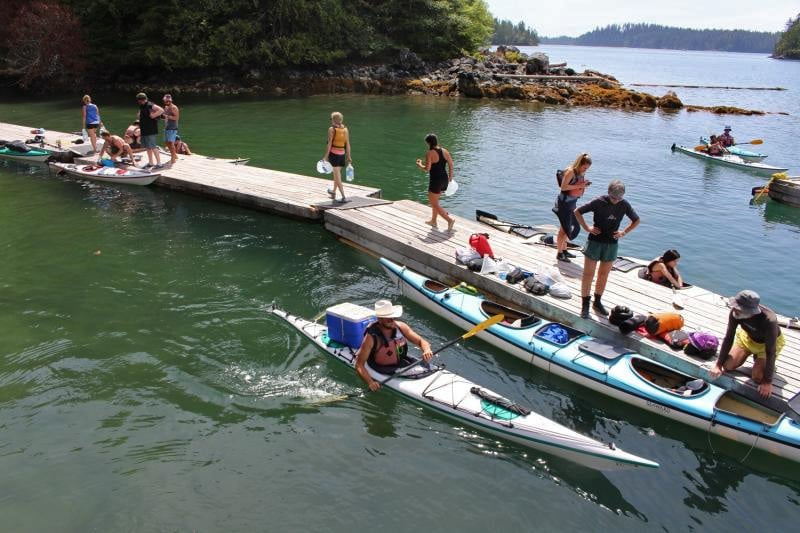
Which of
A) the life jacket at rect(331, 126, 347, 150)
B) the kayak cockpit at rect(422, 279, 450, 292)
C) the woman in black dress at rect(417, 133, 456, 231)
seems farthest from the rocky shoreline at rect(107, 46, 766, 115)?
the kayak cockpit at rect(422, 279, 450, 292)

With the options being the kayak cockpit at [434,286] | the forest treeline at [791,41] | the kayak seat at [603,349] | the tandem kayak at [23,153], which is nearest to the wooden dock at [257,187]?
the tandem kayak at [23,153]

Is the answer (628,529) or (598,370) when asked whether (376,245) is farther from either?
(628,529)

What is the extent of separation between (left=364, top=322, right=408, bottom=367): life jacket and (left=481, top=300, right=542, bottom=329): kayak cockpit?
2.10 m

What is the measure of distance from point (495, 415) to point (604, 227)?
11.0 ft

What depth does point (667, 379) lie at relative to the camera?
8.43 metres

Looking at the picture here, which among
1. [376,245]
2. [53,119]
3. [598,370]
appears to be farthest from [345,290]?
[53,119]

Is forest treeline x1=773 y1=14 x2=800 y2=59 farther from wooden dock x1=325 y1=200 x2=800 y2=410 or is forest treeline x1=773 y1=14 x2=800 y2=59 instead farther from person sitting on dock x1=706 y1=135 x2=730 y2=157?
wooden dock x1=325 y1=200 x2=800 y2=410

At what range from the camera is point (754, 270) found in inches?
564

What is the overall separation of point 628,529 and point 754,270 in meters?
10.4

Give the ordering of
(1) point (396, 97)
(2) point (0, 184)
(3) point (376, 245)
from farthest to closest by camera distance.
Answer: (1) point (396, 97) → (2) point (0, 184) → (3) point (376, 245)

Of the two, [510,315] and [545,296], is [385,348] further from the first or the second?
[545,296]

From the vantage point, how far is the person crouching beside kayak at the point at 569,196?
10.4 metres

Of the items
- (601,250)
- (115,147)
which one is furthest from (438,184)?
(115,147)

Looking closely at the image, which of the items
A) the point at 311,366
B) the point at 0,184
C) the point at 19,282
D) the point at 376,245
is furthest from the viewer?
the point at 0,184
